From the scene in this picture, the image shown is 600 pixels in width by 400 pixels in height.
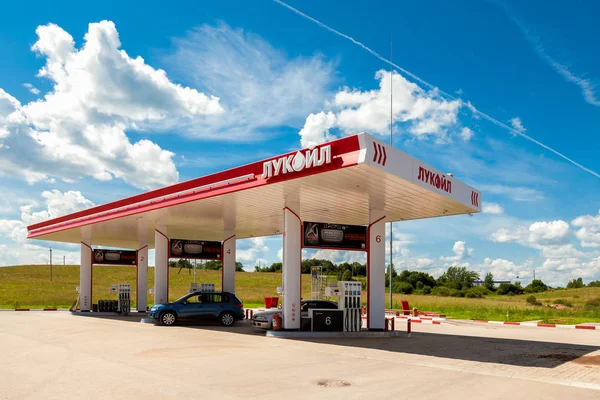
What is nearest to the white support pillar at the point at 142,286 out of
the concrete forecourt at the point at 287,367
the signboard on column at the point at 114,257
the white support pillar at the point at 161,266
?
the signboard on column at the point at 114,257

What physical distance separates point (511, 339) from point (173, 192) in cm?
1275

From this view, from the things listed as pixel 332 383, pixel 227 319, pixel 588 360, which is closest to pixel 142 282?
pixel 227 319

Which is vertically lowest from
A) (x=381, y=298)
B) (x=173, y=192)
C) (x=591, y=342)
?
(x=591, y=342)

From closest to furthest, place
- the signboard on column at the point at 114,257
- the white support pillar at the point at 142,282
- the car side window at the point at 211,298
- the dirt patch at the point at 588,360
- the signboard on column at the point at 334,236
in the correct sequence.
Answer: the dirt patch at the point at 588,360, the signboard on column at the point at 334,236, the car side window at the point at 211,298, the white support pillar at the point at 142,282, the signboard on column at the point at 114,257

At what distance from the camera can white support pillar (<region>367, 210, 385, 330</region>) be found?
61.9 feet

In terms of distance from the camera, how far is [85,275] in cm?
3247

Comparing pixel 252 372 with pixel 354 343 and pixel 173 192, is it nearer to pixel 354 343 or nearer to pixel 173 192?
pixel 354 343

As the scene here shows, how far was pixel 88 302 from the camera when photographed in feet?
104

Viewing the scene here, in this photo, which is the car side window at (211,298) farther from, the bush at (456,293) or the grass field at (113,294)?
the bush at (456,293)

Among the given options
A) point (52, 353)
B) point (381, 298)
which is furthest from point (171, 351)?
point (381, 298)

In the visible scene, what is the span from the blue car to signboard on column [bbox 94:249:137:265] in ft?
36.3

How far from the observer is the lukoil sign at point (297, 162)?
45.4 ft

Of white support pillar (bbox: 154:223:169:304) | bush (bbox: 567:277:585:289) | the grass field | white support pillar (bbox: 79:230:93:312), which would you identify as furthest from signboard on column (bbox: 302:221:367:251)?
bush (bbox: 567:277:585:289)

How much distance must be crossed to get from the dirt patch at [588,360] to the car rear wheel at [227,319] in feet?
42.4
